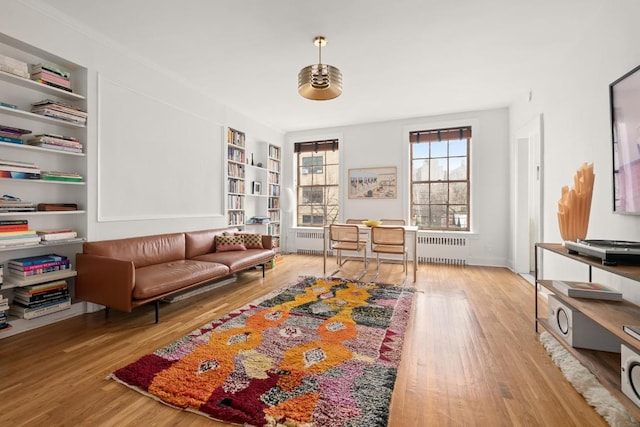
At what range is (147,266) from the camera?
11.2 feet

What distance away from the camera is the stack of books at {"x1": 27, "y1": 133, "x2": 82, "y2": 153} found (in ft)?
8.86

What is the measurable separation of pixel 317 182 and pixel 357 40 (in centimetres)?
400

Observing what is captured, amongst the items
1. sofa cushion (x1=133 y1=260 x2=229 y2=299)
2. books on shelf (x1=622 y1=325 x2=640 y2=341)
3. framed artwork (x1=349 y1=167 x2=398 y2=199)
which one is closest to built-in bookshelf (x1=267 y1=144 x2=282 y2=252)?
framed artwork (x1=349 y1=167 x2=398 y2=199)

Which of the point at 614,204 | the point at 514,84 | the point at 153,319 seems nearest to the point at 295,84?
the point at 514,84

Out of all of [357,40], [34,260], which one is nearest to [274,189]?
[357,40]

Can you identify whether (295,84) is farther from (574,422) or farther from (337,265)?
(574,422)

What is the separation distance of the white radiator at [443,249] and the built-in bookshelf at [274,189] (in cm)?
302

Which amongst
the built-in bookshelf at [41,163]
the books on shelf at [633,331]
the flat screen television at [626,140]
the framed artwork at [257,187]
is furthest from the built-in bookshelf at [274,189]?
the books on shelf at [633,331]

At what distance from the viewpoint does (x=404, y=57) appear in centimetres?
353

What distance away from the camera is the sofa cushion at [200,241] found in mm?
4113

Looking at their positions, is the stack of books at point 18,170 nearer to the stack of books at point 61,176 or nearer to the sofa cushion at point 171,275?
the stack of books at point 61,176

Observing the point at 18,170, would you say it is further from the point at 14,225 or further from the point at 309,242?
the point at 309,242

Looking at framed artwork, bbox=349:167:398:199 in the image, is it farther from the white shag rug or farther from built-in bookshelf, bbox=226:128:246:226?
the white shag rug

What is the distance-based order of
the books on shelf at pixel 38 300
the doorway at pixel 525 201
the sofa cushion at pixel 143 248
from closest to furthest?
the books on shelf at pixel 38 300
the sofa cushion at pixel 143 248
the doorway at pixel 525 201
